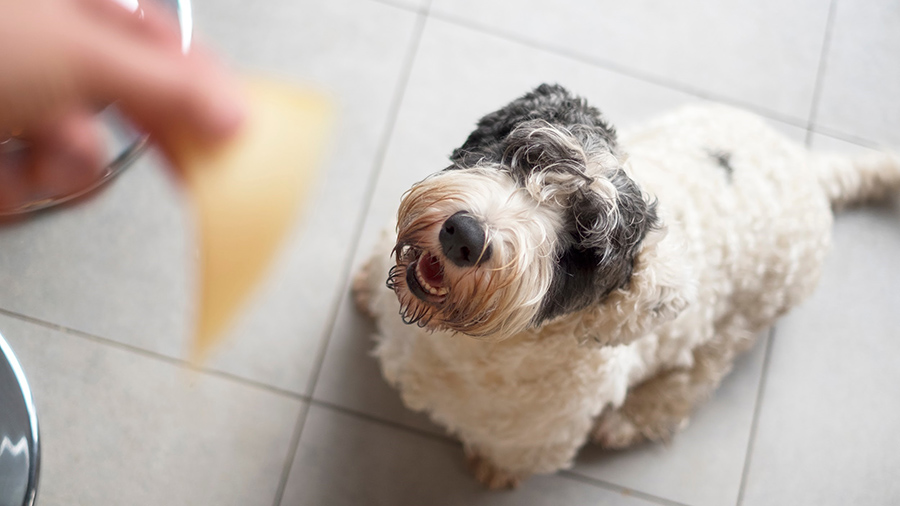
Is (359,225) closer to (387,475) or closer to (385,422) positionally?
(385,422)

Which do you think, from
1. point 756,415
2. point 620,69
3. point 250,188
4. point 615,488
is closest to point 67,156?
point 250,188

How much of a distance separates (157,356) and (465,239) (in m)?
1.43

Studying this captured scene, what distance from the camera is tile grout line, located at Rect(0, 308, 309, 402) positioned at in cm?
217

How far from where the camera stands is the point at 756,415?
252cm

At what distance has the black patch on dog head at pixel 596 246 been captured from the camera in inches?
53.9

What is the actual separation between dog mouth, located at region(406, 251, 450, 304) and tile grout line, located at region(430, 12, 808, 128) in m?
1.55

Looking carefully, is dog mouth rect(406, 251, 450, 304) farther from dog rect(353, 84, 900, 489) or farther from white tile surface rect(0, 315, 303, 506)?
white tile surface rect(0, 315, 303, 506)

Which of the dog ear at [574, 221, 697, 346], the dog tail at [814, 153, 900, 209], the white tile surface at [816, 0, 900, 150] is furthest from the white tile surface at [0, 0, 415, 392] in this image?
the white tile surface at [816, 0, 900, 150]

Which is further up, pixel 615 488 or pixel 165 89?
pixel 165 89

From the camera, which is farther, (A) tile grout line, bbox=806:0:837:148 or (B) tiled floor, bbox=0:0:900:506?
(A) tile grout line, bbox=806:0:837:148

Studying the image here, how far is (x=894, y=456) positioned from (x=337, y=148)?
8.15 ft

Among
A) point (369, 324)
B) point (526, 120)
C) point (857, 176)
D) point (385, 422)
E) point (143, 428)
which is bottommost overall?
point (143, 428)

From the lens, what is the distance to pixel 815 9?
293 centimetres

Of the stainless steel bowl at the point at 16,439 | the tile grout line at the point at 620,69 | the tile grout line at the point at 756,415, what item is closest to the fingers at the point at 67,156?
the stainless steel bowl at the point at 16,439
